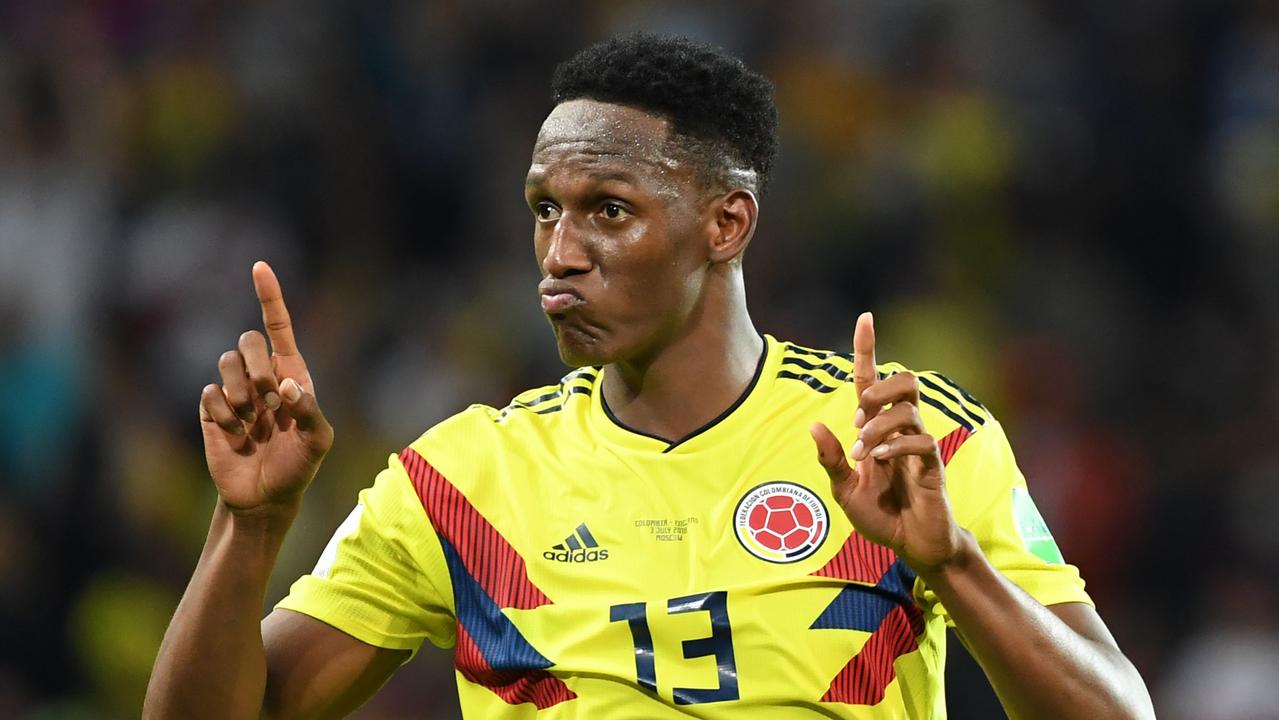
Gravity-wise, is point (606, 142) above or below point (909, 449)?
above

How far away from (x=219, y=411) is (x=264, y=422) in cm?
10

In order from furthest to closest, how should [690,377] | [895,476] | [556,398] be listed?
[556,398], [690,377], [895,476]

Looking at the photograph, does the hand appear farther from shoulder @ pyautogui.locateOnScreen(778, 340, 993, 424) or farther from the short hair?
the short hair

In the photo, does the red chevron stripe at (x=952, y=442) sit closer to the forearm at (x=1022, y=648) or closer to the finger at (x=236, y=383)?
the forearm at (x=1022, y=648)

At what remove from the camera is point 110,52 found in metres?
9.96

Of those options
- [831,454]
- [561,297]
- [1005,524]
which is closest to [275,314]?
[561,297]

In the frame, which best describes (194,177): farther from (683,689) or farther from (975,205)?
(683,689)

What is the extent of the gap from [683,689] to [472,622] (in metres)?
0.52

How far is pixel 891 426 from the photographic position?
3240 mm

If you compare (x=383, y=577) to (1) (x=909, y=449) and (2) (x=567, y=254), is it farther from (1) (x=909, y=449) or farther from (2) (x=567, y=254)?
(1) (x=909, y=449)

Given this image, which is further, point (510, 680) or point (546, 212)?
point (546, 212)

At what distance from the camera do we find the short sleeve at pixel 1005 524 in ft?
11.9

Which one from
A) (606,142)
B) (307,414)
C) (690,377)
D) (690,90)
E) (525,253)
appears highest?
(525,253)

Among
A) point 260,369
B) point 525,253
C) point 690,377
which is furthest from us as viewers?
point 525,253
